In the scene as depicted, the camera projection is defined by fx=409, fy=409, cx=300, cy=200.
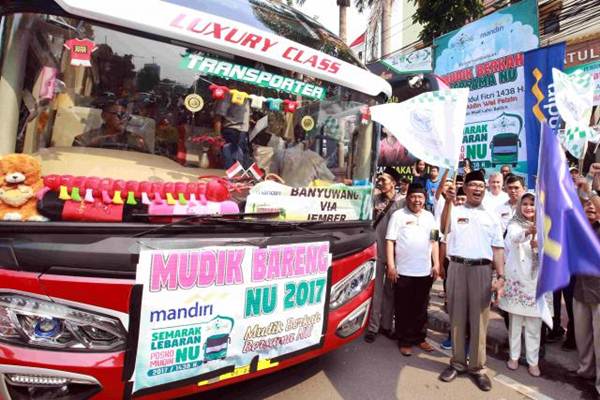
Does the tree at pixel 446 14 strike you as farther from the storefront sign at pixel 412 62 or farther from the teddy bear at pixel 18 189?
the teddy bear at pixel 18 189

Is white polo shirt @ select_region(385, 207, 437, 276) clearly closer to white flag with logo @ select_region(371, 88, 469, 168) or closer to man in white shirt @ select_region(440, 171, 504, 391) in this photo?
man in white shirt @ select_region(440, 171, 504, 391)

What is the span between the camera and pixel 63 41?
2.16 metres

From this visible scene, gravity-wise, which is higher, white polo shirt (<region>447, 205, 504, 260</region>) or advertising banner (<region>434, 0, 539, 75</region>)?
advertising banner (<region>434, 0, 539, 75</region>)

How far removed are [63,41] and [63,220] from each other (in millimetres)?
954

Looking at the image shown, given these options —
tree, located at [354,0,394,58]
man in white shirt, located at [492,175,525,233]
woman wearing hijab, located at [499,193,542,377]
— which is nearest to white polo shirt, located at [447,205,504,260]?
woman wearing hijab, located at [499,193,542,377]

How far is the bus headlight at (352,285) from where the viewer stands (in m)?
2.86

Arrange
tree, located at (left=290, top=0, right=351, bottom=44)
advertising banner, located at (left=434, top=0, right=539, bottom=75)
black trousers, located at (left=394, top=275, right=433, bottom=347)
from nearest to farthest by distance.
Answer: black trousers, located at (left=394, top=275, right=433, bottom=347)
advertising banner, located at (left=434, top=0, right=539, bottom=75)
tree, located at (left=290, top=0, right=351, bottom=44)

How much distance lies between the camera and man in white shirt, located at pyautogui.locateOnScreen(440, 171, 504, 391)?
11.0 feet

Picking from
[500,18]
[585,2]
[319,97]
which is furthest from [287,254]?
[585,2]

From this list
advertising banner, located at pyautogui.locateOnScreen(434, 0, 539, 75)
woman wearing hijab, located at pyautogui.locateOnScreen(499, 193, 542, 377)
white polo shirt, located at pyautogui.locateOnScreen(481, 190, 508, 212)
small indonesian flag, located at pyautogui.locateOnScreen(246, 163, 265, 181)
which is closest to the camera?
small indonesian flag, located at pyautogui.locateOnScreen(246, 163, 265, 181)

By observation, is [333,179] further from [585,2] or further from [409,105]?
[585,2]

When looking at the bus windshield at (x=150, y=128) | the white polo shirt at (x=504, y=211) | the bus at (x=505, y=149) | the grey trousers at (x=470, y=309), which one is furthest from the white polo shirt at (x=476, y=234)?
the bus at (x=505, y=149)

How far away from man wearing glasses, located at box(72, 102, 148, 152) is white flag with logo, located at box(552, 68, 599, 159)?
3.79m

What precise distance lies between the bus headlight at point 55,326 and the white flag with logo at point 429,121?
Result: 233cm
